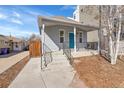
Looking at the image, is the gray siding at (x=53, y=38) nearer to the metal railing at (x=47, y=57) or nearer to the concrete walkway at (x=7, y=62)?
the metal railing at (x=47, y=57)

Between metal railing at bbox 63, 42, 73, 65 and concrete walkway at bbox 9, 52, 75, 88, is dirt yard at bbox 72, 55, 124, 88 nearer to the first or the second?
concrete walkway at bbox 9, 52, 75, 88

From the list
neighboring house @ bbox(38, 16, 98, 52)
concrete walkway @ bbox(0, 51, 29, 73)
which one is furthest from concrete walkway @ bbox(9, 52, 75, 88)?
neighboring house @ bbox(38, 16, 98, 52)

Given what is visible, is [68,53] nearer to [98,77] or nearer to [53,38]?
[53,38]

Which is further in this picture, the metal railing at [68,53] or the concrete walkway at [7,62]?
the concrete walkway at [7,62]

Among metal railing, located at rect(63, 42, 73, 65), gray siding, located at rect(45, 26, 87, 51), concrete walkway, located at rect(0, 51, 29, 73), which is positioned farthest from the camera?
gray siding, located at rect(45, 26, 87, 51)

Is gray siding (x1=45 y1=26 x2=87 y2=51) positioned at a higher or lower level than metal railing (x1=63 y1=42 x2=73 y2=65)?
higher

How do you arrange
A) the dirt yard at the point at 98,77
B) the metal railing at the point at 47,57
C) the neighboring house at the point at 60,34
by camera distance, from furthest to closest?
the neighboring house at the point at 60,34
the metal railing at the point at 47,57
the dirt yard at the point at 98,77

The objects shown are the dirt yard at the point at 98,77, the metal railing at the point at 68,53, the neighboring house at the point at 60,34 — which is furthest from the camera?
the neighboring house at the point at 60,34

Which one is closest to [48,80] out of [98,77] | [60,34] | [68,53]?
[98,77]

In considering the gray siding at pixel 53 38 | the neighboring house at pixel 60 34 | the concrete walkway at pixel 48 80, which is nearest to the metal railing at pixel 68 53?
the neighboring house at pixel 60 34
